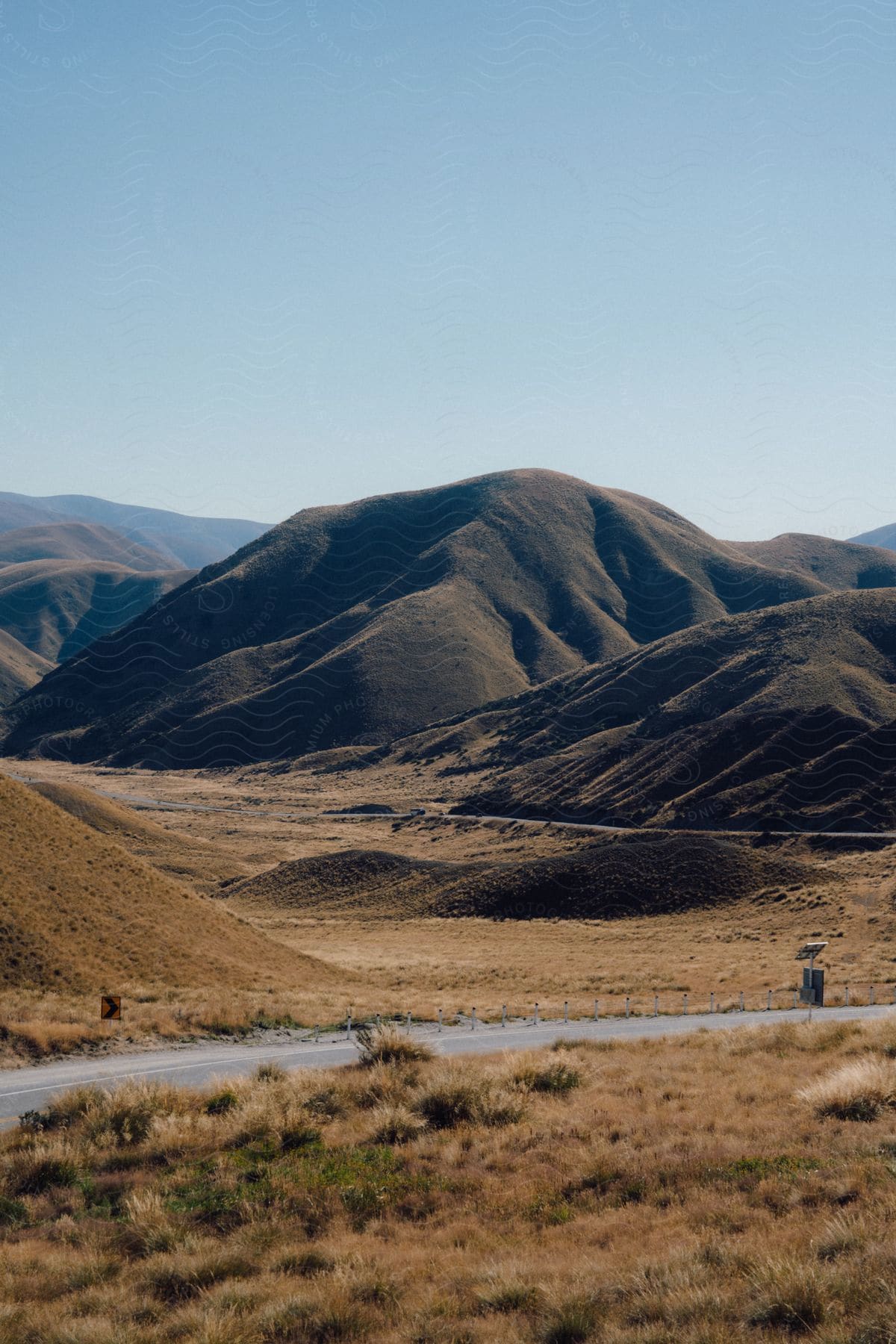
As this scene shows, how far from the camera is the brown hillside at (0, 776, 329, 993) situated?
2655cm

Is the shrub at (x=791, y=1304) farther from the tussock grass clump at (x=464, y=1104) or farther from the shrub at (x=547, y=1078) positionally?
Result: the shrub at (x=547, y=1078)

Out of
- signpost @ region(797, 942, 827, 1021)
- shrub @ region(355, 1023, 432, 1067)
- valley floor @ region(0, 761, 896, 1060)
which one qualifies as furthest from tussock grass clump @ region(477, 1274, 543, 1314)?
signpost @ region(797, 942, 827, 1021)

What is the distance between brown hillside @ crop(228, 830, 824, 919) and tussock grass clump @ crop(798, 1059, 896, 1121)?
5140cm

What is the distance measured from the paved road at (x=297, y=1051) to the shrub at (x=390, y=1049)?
1.53 metres

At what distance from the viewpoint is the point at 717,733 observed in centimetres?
9650

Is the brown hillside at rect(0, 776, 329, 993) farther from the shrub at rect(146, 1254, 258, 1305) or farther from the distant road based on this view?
the distant road

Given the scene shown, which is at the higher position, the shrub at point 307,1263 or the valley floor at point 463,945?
the shrub at point 307,1263

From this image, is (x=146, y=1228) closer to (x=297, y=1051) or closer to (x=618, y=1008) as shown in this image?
(x=297, y=1051)

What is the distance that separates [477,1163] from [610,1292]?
4315mm

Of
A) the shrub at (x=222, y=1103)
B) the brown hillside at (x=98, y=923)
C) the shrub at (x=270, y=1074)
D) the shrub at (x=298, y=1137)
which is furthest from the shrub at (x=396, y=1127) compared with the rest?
the brown hillside at (x=98, y=923)

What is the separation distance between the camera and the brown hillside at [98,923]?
26.5 meters

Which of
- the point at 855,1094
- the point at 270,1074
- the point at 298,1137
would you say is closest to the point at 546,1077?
the point at 298,1137

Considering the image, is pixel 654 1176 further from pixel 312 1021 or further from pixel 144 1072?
pixel 312 1021

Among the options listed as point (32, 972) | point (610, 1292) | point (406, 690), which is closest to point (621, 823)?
point (32, 972)
